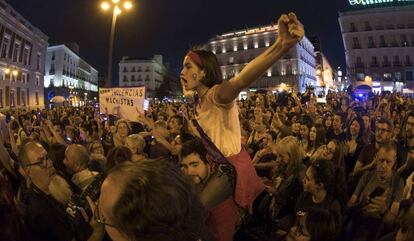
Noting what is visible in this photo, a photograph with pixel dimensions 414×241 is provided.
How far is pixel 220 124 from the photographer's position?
274 cm

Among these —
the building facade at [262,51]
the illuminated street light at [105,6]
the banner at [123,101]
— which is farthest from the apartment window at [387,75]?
the banner at [123,101]

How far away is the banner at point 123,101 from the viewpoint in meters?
8.99

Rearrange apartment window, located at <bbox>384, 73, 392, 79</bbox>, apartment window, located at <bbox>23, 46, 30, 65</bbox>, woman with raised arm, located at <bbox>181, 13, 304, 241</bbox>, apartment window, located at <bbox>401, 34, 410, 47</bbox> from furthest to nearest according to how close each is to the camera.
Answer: apartment window, located at <bbox>384, 73, 392, 79</bbox>, apartment window, located at <bbox>401, 34, 410, 47</bbox>, apartment window, located at <bbox>23, 46, 30, 65</bbox>, woman with raised arm, located at <bbox>181, 13, 304, 241</bbox>

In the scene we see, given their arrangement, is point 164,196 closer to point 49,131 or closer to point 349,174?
point 349,174

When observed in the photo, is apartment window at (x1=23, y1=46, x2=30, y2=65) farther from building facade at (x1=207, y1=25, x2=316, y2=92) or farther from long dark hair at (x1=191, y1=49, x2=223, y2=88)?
long dark hair at (x1=191, y1=49, x2=223, y2=88)

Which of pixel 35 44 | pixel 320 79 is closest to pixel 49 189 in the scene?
pixel 35 44

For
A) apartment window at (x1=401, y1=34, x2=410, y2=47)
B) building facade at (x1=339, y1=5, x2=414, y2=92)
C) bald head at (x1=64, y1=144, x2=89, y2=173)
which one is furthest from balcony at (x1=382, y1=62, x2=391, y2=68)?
bald head at (x1=64, y1=144, x2=89, y2=173)

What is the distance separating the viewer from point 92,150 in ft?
21.2

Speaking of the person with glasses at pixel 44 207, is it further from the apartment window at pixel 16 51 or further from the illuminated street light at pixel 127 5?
the apartment window at pixel 16 51

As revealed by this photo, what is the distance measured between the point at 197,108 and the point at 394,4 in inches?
2823

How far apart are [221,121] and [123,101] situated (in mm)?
6814

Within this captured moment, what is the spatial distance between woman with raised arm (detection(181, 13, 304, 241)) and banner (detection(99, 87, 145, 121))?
613 cm

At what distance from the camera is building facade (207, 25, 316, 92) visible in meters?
80.5

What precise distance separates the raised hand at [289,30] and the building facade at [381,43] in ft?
216
